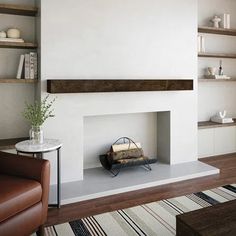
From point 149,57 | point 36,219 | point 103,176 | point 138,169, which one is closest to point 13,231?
point 36,219

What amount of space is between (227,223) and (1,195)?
56.3 inches

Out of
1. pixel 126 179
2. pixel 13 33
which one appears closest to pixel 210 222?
pixel 126 179

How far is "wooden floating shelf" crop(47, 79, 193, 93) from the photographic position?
9.58ft

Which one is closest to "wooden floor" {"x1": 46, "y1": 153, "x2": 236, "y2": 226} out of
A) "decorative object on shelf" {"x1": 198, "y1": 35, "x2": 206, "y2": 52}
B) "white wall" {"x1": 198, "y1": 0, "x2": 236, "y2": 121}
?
"white wall" {"x1": 198, "y1": 0, "x2": 236, "y2": 121}

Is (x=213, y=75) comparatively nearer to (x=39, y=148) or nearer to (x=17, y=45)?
(x=17, y=45)

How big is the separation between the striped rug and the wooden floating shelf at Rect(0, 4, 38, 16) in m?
2.20

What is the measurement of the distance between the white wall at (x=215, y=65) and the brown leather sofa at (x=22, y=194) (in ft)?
10.2

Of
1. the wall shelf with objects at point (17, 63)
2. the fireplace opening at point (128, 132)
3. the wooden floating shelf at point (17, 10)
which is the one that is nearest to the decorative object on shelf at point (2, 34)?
the wall shelf with objects at point (17, 63)

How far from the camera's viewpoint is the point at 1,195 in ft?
6.01

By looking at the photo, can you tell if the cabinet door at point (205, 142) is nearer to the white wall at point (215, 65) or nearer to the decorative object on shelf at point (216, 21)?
the white wall at point (215, 65)

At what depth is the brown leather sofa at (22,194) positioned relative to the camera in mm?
1817

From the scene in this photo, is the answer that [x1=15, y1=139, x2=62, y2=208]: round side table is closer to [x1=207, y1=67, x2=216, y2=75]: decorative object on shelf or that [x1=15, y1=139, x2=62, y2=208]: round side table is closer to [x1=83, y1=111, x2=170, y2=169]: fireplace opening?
[x1=83, y1=111, x2=170, y2=169]: fireplace opening

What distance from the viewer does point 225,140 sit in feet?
14.6

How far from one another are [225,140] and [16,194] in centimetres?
353
